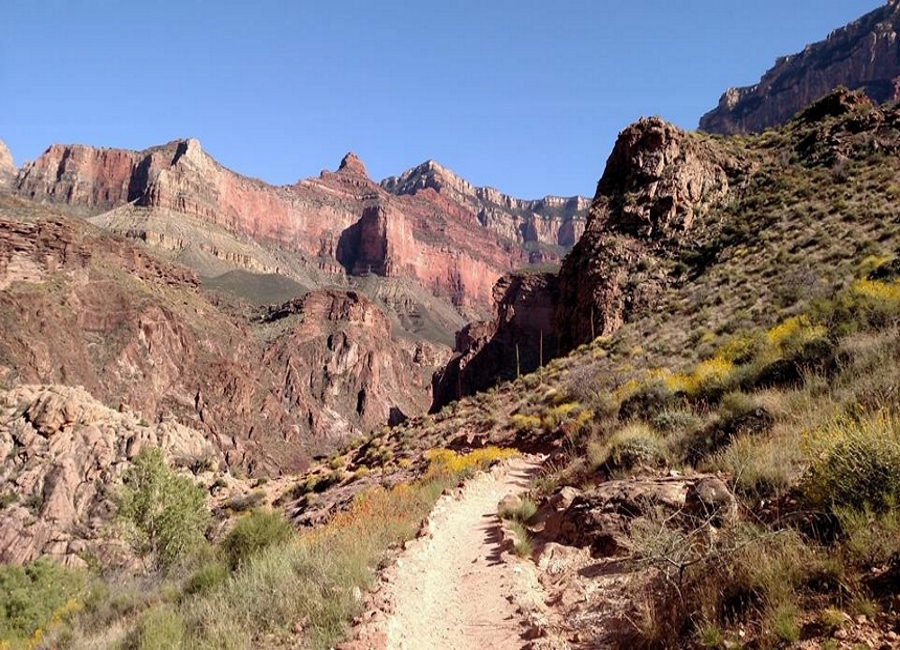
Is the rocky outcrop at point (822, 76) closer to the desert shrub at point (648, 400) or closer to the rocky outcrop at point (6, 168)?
the desert shrub at point (648, 400)

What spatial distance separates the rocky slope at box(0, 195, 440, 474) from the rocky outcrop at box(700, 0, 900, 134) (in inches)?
4488

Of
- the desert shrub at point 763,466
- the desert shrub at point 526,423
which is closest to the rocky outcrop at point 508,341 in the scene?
the desert shrub at point 526,423

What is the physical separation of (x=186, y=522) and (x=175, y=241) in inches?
5331

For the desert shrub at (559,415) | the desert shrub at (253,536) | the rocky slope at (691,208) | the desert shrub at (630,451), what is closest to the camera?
the desert shrub at (630,451)

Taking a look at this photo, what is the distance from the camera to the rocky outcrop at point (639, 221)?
2712cm

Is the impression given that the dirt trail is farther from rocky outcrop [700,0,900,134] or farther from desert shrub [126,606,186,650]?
rocky outcrop [700,0,900,134]

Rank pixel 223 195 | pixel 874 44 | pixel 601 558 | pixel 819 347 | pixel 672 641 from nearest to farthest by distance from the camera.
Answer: pixel 672 641, pixel 601 558, pixel 819 347, pixel 874 44, pixel 223 195

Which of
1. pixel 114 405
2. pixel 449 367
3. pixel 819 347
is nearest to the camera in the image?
pixel 819 347

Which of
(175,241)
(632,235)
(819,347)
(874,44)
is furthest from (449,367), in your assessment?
(874,44)

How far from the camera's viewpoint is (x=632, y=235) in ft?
95.7

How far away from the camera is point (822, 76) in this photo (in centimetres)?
13675

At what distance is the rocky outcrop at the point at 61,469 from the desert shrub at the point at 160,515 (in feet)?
31.1

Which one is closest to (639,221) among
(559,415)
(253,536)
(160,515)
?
(559,415)

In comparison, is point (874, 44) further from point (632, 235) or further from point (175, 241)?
point (175, 241)
